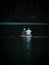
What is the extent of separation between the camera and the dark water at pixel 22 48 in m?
1.06

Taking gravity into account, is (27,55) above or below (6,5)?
below

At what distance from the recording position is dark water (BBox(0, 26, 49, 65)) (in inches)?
41.8

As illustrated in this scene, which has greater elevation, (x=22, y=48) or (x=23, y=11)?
(x=23, y=11)

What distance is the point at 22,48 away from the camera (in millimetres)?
1345

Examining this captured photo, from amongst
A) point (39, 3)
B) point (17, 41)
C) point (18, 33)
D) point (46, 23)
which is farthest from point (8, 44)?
point (39, 3)

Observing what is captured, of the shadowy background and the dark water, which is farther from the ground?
the shadowy background

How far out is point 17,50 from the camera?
1.31 m

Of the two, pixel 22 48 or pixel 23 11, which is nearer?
pixel 22 48

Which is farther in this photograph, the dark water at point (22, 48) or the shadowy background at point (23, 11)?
the shadowy background at point (23, 11)

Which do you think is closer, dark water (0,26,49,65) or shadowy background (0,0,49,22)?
dark water (0,26,49,65)

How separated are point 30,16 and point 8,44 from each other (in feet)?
2.65

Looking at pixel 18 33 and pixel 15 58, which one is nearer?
pixel 15 58

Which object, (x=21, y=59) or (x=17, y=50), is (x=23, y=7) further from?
(x=21, y=59)

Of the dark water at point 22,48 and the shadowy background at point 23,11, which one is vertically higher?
the shadowy background at point 23,11
